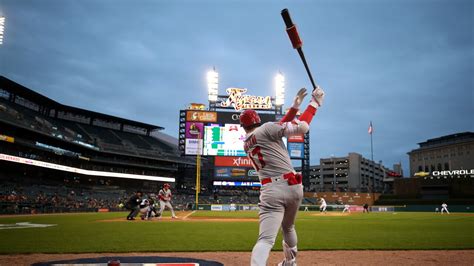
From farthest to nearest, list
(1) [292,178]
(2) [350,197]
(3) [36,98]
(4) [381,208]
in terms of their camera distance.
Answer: (2) [350,197], (3) [36,98], (4) [381,208], (1) [292,178]

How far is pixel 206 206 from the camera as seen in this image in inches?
1800

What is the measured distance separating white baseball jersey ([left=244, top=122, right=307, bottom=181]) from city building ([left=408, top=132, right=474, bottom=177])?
237 ft

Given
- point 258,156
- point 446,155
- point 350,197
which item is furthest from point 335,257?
point 446,155

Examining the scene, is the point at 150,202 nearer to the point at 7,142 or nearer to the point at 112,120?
the point at 7,142

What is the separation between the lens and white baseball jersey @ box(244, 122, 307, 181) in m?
4.21

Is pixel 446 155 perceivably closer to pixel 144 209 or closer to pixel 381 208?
pixel 381 208

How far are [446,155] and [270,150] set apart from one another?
287 ft

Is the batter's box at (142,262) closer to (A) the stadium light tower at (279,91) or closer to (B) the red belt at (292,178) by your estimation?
(B) the red belt at (292,178)

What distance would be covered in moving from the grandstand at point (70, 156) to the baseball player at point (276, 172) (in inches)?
1180

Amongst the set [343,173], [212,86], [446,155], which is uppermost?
[212,86]

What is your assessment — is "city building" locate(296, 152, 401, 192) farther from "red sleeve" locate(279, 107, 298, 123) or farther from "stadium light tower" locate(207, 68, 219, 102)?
"red sleeve" locate(279, 107, 298, 123)

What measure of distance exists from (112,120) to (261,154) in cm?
6825

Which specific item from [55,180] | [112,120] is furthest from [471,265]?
[112,120]

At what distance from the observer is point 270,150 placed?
4336mm
